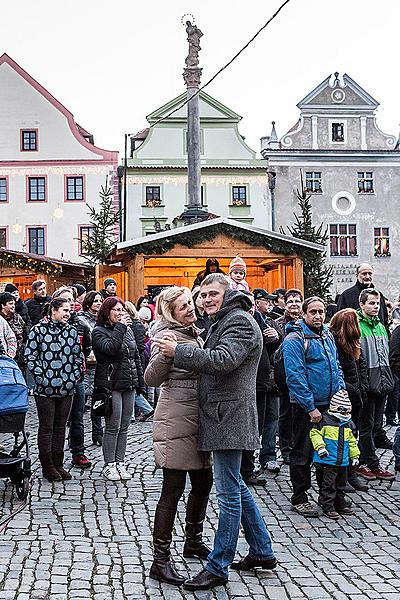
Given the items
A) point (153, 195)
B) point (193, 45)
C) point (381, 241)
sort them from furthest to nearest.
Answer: point (381, 241)
point (153, 195)
point (193, 45)

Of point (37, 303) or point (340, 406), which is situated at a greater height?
point (37, 303)

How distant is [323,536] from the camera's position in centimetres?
693


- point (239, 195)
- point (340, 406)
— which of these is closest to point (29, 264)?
point (239, 195)

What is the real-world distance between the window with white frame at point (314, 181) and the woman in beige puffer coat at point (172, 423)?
119 ft

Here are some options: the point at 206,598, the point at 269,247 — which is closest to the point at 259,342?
the point at 206,598

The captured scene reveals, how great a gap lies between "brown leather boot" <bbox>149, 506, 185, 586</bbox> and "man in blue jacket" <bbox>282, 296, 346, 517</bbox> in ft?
6.70

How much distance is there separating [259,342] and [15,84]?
38.9 m

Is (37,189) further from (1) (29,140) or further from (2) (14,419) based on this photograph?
(2) (14,419)

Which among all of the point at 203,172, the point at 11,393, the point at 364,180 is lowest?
the point at 11,393

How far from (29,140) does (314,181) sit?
44.6 feet

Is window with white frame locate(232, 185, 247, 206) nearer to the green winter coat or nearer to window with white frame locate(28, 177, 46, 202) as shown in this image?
window with white frame locate(28, 177, 46, 202)

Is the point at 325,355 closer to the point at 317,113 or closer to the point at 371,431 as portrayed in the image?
the point at 371,431

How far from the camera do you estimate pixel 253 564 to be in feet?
19.5

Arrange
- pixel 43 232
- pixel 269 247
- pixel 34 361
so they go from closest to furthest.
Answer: pixel 34 361, pixel 269 247, pixel 43 232
